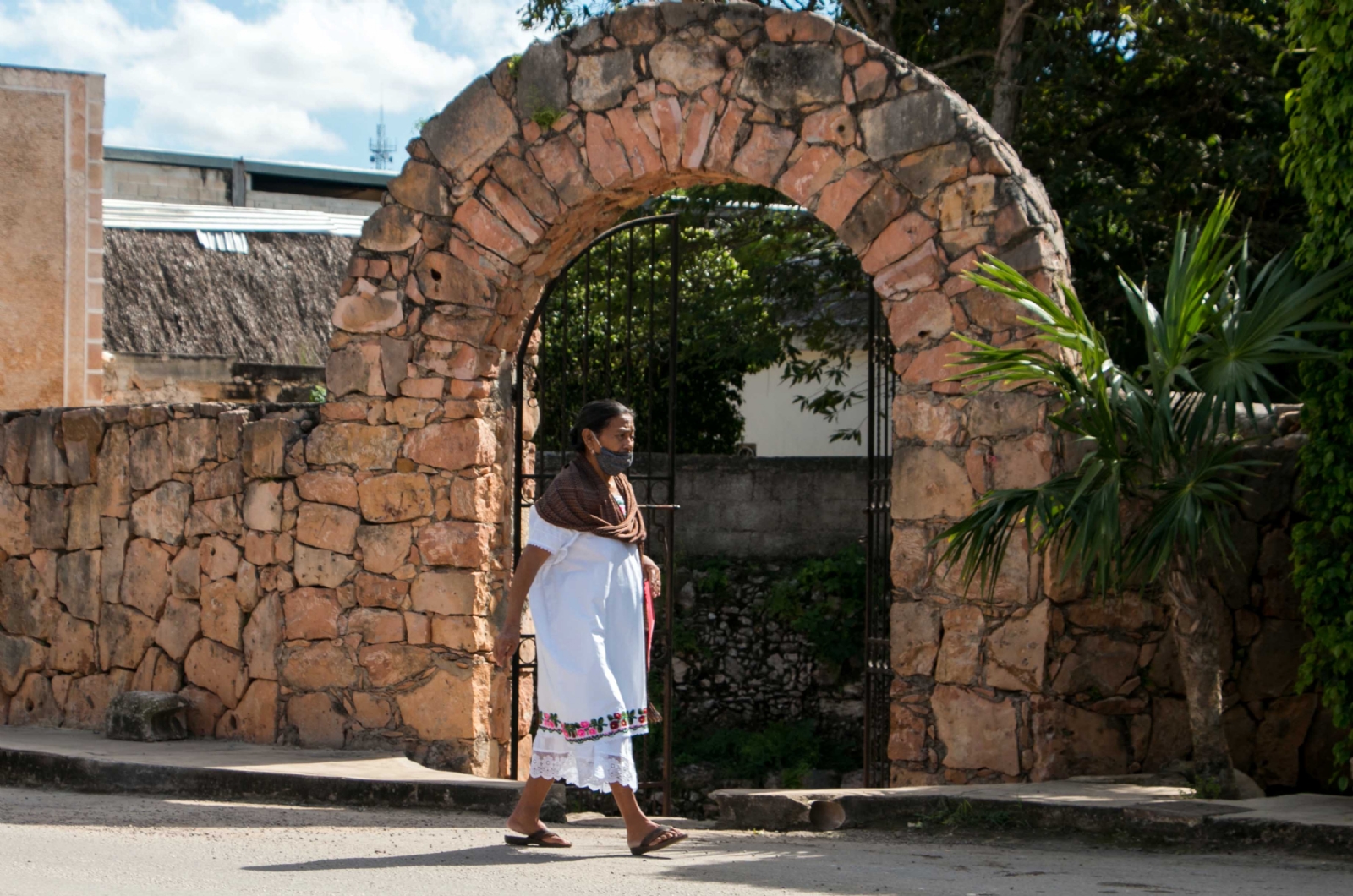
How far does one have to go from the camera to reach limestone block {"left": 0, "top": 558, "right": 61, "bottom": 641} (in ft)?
26.9

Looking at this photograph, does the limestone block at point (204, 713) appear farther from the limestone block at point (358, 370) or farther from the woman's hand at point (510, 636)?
the woman's hand at point (510, 636)

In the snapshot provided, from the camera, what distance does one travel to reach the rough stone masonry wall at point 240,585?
7.01 m

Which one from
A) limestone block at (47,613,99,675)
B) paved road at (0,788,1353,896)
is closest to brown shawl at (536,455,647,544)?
paved road at (0,788,1353,896)

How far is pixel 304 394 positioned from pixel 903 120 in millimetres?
7212

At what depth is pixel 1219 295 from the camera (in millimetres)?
5324

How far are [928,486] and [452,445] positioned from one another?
228 cm

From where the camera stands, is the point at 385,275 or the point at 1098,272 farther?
the point at 1098,272

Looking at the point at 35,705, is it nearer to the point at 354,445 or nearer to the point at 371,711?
the point at 371,711

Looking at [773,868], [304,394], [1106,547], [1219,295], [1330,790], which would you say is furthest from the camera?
[304,394]

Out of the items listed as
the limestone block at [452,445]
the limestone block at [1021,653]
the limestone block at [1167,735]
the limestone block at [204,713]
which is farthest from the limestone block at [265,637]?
the limestone block at [1167,735]

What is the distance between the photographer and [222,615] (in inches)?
293

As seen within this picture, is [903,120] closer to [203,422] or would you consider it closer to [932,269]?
[932,269]

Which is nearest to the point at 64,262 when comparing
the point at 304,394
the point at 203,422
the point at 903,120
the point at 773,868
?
the point at 304,394

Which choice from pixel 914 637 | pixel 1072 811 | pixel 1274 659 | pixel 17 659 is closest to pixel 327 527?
pixel 17 659
